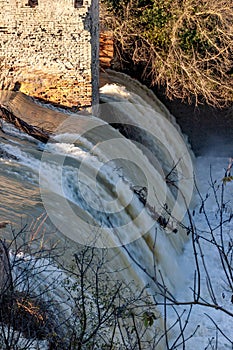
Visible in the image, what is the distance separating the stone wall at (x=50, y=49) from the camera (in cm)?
911

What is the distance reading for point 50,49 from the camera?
30.5 ft

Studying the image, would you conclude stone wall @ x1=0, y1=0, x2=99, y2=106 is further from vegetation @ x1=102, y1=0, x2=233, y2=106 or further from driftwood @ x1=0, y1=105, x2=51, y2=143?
vegetation @ x1=102, y1=0, x2=233, y2=106

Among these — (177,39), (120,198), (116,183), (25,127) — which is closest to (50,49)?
(25,127)

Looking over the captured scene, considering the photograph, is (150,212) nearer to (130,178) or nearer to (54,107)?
(130,178)

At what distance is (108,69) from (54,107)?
3352mm

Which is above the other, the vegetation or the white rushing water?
the vegetation

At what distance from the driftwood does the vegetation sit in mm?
4652

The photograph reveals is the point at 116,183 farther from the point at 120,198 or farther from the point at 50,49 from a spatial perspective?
the point at 50,49

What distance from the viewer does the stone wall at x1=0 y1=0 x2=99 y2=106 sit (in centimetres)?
911

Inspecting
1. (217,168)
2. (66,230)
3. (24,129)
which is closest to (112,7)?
(217,168)

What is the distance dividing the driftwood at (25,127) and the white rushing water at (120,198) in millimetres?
144

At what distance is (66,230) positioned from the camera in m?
5.64

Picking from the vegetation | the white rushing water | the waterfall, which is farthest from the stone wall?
the vegetation

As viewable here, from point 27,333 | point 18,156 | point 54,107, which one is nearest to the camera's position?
point 27,333
